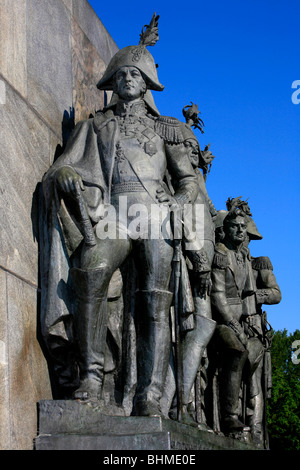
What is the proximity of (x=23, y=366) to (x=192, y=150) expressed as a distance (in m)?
3.37

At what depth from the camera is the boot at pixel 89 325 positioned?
28.0 ft

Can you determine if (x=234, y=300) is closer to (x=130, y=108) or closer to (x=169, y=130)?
(x=169, y=130)

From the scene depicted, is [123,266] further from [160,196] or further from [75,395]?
[75,395]

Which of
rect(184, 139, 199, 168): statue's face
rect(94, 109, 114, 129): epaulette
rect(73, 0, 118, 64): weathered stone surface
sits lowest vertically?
rect(184, 139, 199, 168): statue's face

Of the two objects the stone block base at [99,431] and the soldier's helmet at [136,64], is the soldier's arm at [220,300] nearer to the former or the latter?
the soldier's helmet at [136,64]

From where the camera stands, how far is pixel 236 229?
12.8 meters

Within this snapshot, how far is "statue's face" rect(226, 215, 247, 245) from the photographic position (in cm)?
1280

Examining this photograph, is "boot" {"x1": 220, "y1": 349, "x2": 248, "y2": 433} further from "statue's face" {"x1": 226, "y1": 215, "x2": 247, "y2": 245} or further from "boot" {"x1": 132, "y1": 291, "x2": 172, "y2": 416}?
"boot" {"x1": 132, "y1": 291, "x2": 172, "y2": 416}

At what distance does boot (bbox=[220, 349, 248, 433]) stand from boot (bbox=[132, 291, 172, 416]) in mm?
2852

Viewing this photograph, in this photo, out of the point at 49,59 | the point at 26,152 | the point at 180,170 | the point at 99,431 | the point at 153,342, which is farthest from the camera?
the point at 49,59

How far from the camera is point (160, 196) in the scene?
934 cm

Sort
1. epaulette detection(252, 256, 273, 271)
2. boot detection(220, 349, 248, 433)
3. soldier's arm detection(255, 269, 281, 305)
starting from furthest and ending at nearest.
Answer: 1. epaulette detection(252, 256, 273, 271)
2. soldier's arm detection(255, 269, 281, 305)
3. boot detection(220, 349, 248, 433)

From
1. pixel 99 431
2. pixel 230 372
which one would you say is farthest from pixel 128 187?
pixel 230 372

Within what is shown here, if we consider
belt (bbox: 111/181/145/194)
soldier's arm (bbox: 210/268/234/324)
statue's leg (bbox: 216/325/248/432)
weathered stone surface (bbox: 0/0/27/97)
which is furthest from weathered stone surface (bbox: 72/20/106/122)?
statue's leg (bbox: 216/325/248/432)
